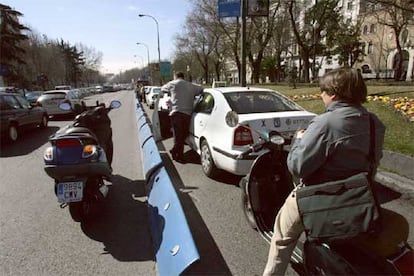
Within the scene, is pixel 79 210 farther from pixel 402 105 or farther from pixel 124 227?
pixel 402 105

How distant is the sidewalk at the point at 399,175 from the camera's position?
4137 millimetres

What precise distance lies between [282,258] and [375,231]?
75 centimetres

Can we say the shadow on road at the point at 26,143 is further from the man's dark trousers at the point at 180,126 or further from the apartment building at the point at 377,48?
the apartment building at the point at 377,48

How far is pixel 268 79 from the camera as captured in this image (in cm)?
5809

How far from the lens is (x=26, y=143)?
30.3ft

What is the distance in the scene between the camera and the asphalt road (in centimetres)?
287

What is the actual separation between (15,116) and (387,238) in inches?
420

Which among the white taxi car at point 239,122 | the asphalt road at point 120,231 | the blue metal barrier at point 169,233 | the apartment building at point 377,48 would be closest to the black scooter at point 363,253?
the asphalt road at point 120,231

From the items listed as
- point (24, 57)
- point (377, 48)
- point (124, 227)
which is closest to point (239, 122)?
point (124, 227)

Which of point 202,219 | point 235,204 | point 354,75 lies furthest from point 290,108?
point 354,75

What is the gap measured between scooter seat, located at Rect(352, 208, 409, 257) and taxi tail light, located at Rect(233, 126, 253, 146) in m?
2.67

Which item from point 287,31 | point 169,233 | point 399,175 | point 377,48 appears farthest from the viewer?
point 377,48

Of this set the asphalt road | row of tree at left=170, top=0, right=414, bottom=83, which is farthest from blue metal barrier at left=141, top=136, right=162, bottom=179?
row of tree at left=170, top=0, right=414, bottom=83

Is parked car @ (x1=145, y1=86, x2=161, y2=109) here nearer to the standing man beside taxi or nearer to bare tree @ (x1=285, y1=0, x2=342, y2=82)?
the standing man beside taxi
